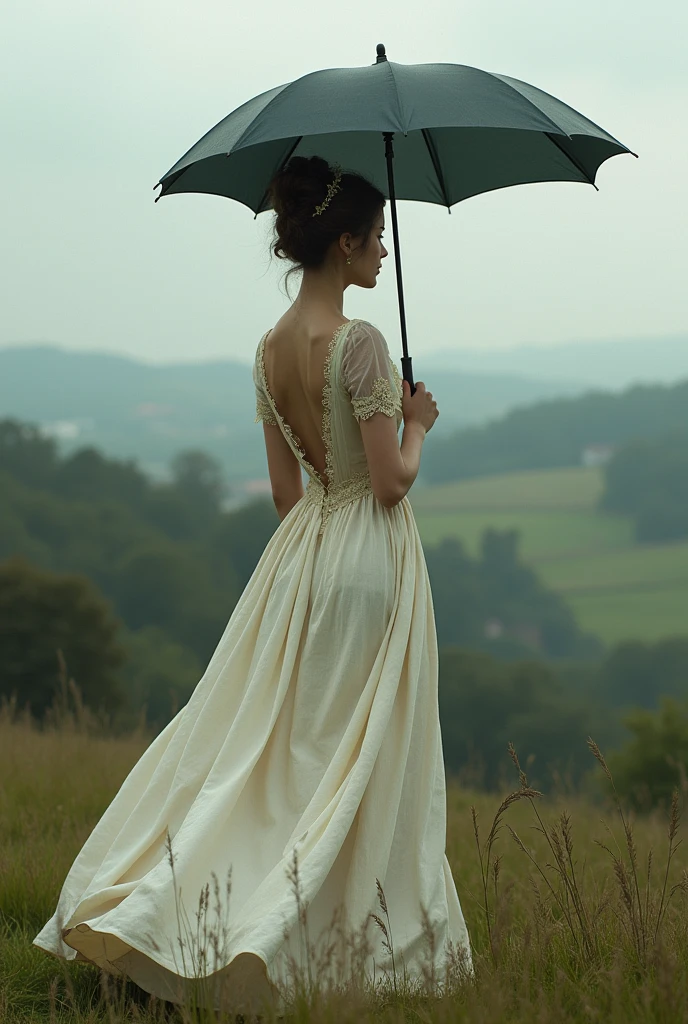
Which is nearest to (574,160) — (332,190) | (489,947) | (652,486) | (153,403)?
Answer: (332,190)

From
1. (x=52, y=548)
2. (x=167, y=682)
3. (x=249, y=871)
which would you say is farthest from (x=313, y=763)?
(x=52, y=548)

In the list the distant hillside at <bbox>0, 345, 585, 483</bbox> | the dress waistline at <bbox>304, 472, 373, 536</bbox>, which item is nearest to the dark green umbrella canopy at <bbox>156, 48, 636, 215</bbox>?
the dress waistline at <bbox>304, 472, 373, 536</bbox>

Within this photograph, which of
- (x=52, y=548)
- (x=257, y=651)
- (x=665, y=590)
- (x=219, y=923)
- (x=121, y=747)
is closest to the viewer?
(x=219, y=923)

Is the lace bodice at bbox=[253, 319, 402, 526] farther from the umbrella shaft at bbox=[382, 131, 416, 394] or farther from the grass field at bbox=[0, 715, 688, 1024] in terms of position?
the grass field at bbox=[0, 715, 688, 1024]

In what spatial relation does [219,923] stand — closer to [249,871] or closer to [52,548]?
[249,871]

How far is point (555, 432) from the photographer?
102m

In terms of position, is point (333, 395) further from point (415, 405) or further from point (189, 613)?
point (189, 613)

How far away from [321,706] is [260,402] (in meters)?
1.02

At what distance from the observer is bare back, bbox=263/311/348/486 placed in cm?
336

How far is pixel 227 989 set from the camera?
247 centimetres

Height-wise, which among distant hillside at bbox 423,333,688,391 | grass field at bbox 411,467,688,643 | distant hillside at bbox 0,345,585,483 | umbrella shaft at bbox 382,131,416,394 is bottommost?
grass field at bbox 411,467,688,643

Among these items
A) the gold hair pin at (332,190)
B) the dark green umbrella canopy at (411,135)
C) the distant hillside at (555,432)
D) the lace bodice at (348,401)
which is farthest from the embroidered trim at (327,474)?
the distant hillside at (555,432)

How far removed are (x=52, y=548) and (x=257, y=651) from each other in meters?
44.1

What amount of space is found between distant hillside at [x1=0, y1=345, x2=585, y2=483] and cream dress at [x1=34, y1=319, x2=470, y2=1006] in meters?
82.6
